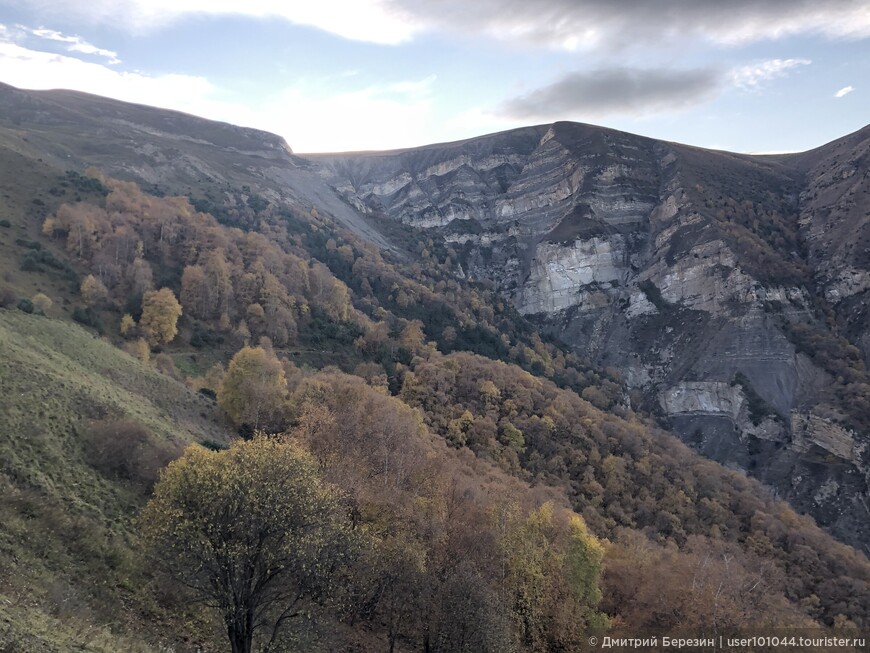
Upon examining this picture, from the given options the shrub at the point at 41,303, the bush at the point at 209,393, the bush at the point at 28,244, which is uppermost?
the bush at the point at 28,244

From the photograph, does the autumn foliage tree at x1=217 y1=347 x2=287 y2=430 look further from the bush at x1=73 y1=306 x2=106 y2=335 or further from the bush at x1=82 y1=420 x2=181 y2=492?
the bush at x1=73 y1=306 x2=106 y2=335

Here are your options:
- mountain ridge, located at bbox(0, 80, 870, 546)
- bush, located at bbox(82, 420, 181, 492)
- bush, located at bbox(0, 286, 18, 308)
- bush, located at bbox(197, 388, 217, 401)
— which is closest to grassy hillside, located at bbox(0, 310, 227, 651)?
bush, located at bbox(82, 420, 181, 492)

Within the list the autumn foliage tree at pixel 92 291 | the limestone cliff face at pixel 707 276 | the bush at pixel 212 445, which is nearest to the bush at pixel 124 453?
the bush at pixel 212 445

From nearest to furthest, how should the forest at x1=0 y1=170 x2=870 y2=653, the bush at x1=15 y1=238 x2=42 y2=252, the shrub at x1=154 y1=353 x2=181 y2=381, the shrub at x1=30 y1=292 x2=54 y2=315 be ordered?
the forest at x1=0 y1=170 x2=870 y2=653 → the shrub at x1=30 y1=292 x2=54 y2=315 → the shrub at x1=154 y1=353 x2=181 y2=381 → the bush at x1=15 y1=238 x2=42 y2=252

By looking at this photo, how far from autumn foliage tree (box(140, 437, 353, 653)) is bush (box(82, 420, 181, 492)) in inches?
241

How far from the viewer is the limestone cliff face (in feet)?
298

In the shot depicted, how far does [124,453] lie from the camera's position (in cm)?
2173

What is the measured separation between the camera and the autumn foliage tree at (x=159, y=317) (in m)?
53.5

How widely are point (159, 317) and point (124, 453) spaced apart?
120ft

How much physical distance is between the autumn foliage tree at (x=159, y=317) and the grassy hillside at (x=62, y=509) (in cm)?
2209

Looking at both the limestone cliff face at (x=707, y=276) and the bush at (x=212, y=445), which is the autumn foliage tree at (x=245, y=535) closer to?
the bush at (x=212, y=445)

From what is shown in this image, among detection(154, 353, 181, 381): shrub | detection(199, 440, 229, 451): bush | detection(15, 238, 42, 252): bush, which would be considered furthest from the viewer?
detection(15, 238, 42, 252): bush

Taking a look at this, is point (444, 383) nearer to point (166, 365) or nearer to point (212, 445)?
point (166, 365)

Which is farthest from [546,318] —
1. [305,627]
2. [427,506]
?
[305,627]
